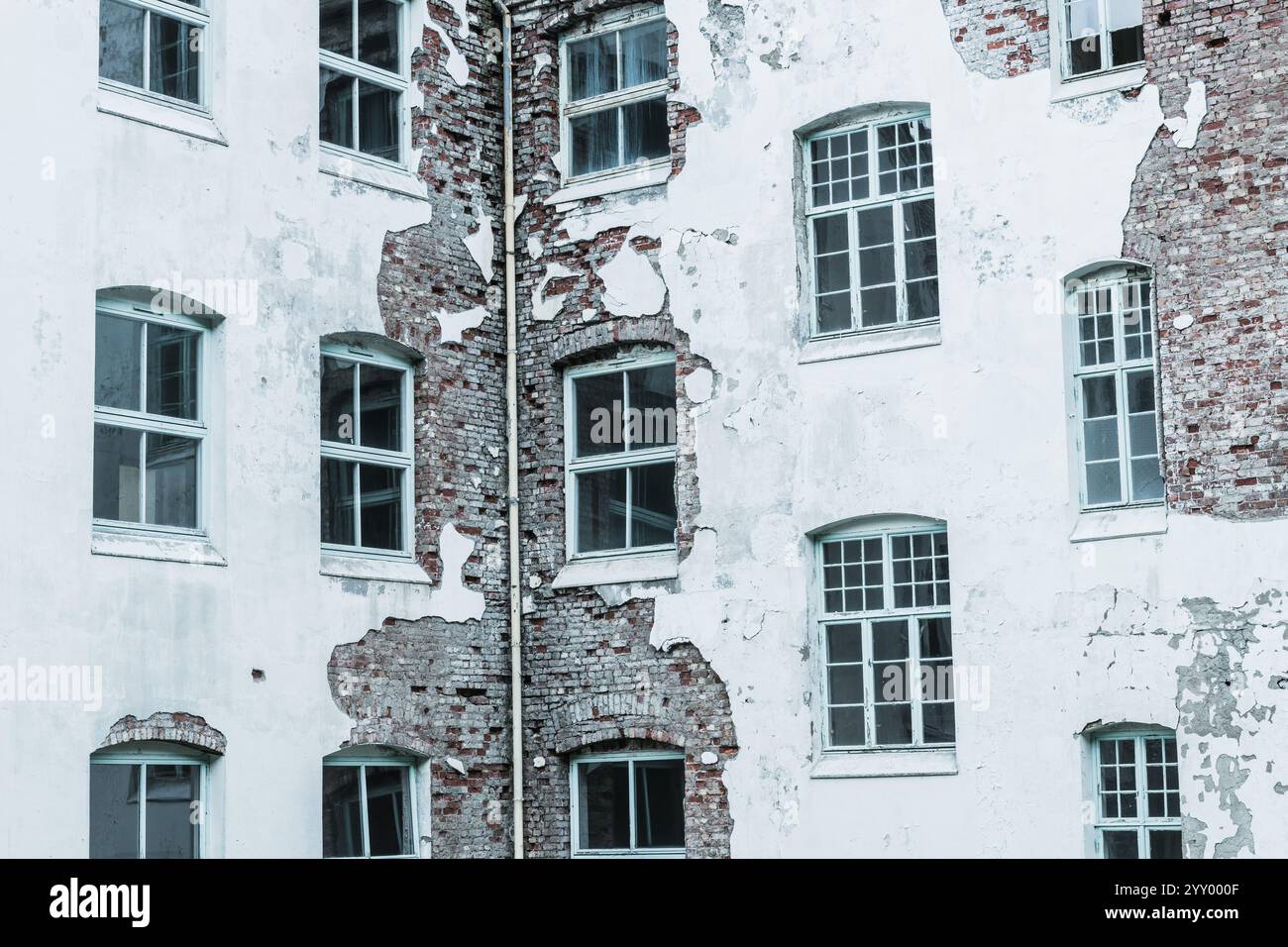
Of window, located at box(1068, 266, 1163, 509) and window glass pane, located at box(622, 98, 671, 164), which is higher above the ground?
window glass pane, located at box(622, 98, 671, 164)

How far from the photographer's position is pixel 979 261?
13102mm

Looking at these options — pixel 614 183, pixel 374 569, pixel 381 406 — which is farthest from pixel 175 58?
pixel 374 569

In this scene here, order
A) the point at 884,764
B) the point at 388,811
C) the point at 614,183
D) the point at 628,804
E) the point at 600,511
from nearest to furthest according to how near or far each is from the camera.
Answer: the point at 884,764
the point at 388,811
the point at 628,804
the point at 600,511
the point at 614,183

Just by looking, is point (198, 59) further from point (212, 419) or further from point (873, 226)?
point (873, 226)

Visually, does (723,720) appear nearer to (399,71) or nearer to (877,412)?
(877,412)

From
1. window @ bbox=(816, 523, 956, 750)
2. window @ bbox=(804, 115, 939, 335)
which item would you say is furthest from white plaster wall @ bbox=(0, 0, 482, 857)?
window @ bbox=(804, 115, 939, 335)

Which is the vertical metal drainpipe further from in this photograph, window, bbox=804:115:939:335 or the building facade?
window, bbox=804:115:939:335

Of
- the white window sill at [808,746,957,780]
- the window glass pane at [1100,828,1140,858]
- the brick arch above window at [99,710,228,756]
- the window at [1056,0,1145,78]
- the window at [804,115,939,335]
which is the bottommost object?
the window glass pane at [1100,828,1140,858]

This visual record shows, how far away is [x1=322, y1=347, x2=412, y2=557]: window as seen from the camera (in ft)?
45.4

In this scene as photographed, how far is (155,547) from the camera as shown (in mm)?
12344

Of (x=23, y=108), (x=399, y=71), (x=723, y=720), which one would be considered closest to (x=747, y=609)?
(x=723, y=720)

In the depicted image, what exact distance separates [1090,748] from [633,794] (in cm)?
373

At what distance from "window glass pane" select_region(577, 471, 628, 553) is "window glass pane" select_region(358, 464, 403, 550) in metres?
1.53

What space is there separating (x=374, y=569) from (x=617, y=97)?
14.7 feet
